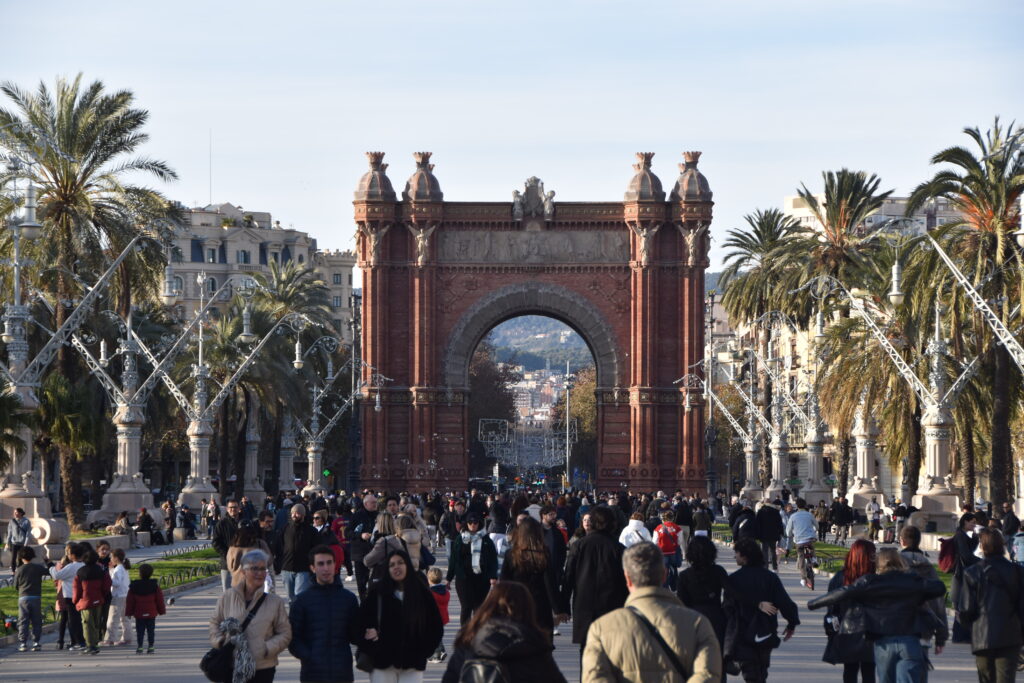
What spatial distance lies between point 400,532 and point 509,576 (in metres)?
1.88

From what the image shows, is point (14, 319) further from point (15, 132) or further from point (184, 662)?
Result: point (184, 662)

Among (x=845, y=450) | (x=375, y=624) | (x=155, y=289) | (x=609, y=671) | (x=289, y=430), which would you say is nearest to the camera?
(x=609, y=671)

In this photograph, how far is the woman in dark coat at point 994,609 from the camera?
1406 cm

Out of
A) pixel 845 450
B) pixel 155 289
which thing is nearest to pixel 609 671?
pixel 155 289

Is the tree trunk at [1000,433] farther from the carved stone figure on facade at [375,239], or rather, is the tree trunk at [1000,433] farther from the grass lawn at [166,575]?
the carved stone figure on facade at [375,239]

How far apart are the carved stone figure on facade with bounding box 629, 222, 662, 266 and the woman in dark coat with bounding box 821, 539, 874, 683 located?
62.8m

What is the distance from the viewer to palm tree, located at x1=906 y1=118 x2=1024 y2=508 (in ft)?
126

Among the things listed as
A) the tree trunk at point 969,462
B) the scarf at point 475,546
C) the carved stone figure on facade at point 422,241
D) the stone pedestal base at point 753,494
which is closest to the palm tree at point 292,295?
the carved stone figure on facade at point 422,241

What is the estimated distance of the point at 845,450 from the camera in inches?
2467

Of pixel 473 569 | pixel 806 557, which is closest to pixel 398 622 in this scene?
pixel 473 569

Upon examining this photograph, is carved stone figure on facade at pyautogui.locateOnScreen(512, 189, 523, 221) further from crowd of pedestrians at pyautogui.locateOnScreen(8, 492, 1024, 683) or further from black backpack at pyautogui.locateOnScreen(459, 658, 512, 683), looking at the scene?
black backpack at pyautogui.locateOnScreen(459, 658, 512, 683)

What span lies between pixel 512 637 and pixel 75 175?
3608 centimetres

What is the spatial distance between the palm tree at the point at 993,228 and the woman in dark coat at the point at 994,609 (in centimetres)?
2457

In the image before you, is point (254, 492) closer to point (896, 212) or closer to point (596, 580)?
point (596, 580)
